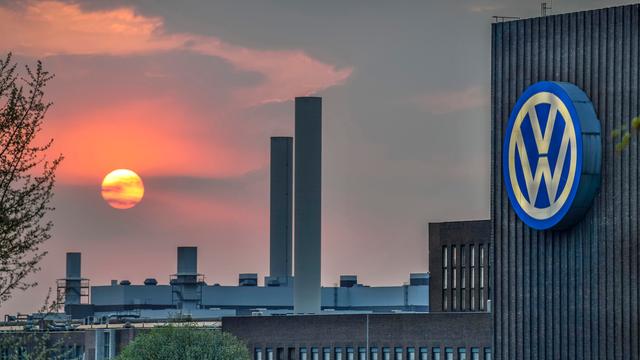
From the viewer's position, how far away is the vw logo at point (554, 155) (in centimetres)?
5631

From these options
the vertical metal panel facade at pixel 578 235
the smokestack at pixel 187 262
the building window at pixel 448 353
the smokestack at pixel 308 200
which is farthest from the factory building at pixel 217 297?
the vertical metal panel facade at pixel 578 235

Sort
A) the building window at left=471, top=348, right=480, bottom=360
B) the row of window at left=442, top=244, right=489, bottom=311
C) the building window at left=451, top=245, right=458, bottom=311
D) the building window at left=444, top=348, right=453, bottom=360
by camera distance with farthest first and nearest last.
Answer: the building window at left=451, top=245, right=458, bottom=311 < the row of window at left=442, top=244, right=489, bottom=311 < the building window at left=444, top=348, right=453, bottom=360 < the building window at left=471, top=348, right=480, bottom=360

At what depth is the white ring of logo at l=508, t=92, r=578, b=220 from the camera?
56.5 m

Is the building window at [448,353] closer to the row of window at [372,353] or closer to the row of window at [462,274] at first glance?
the row of window at [372,353]

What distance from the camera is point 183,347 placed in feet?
335

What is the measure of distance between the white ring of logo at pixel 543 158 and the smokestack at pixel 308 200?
8727 cm

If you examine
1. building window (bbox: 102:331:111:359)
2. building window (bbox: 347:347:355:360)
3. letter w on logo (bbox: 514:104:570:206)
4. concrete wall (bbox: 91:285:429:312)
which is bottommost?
building window (bbox: 102:331:111:359)

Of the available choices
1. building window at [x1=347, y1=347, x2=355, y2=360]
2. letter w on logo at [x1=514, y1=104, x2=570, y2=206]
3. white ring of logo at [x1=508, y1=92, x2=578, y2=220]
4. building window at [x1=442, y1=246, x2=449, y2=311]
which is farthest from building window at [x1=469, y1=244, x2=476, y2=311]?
letter w on logo at [x1=514, y1=104, x2=570, y2=206]

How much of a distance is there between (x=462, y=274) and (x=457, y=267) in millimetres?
777

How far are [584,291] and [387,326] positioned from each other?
52.2 meters

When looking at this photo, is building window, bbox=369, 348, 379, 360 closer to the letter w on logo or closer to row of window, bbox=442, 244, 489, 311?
row of window, bbox=442, 244, 489, 311

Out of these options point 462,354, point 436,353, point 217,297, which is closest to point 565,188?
point 462,354

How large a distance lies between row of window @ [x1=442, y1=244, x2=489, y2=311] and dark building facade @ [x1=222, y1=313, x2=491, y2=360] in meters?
8.16

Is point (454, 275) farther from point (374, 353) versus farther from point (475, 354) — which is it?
point (475, 354)
